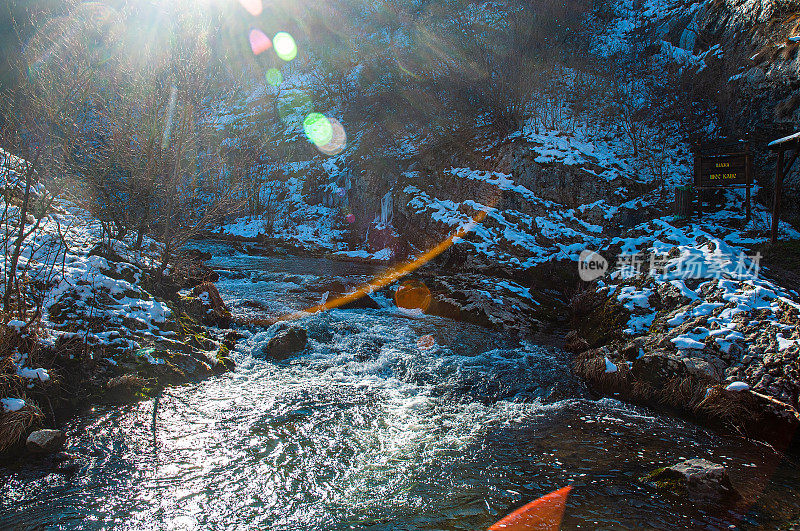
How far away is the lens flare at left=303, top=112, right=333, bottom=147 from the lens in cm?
3897

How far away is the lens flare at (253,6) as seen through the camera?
5916 centimetres

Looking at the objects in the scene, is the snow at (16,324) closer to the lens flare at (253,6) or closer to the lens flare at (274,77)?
the lens flare at (274,77)

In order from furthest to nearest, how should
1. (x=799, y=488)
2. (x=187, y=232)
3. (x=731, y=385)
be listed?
1. (x=187, y=232)
2. (x=731, y=385)
3. (x=799, y=488)

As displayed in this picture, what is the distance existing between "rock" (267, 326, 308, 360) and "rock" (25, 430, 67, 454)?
14.6ft

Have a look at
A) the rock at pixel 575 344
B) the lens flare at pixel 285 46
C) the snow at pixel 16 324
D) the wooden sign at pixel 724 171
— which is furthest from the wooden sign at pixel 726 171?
the lens flare at pixel 285 46

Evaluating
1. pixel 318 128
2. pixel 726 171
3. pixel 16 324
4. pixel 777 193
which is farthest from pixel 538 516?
pixel 318 128

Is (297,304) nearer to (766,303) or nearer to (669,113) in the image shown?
(766,303)

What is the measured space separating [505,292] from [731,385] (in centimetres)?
814

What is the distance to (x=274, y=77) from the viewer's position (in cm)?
5275

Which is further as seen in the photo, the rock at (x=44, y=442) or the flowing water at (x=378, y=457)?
the rock at (x=44, y=442)

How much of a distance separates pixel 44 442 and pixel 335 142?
3585cm

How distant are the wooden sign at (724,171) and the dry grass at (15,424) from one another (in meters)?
19.3

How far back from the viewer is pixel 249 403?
7129 millimetres

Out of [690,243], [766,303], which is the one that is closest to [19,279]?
[766,303]
